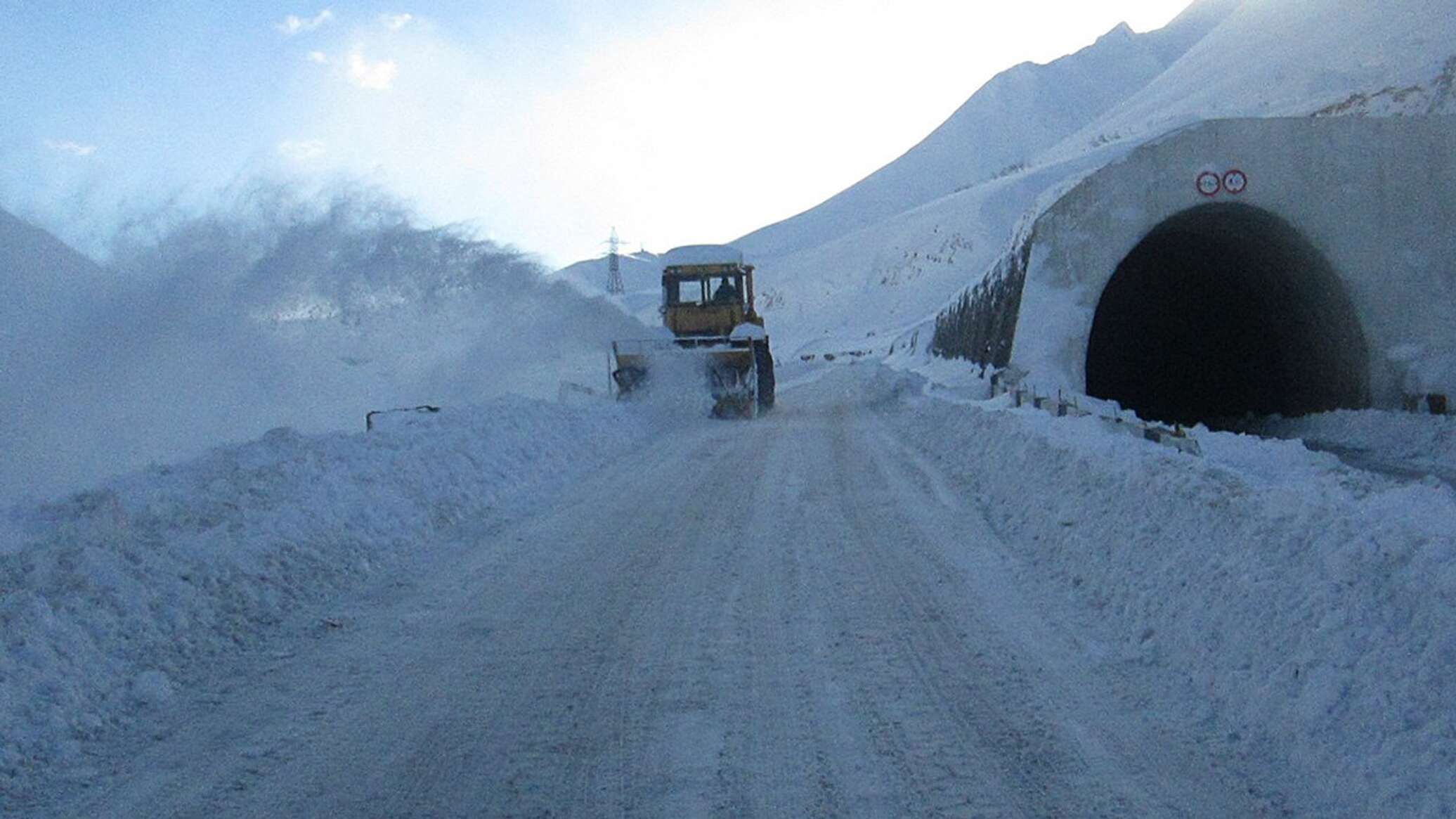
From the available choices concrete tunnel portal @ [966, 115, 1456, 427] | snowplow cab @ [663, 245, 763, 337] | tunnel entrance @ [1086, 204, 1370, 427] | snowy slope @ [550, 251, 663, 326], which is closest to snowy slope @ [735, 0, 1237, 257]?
snowy slope @ [550, 251, 663, 326]

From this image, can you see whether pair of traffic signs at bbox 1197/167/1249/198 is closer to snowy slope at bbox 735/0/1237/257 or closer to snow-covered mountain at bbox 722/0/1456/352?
snow-covered mountain at bbox 722/0/1456/352

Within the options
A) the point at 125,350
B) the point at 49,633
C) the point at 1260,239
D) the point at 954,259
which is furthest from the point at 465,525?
the point at 954,259

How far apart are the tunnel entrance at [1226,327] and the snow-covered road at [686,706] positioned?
1198cm

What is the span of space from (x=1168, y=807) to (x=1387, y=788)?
2.36 feet

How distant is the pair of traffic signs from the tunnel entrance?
1.12 feet

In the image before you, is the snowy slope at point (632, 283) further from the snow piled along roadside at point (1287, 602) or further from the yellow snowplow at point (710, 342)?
the snow piled along roadside at point (1287, 602)

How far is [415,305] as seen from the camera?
62.2 ft

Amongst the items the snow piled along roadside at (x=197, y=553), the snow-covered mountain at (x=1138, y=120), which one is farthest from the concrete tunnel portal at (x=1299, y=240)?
the snow piled along roadside at (x=197, y=553)

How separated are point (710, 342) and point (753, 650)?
17908mm

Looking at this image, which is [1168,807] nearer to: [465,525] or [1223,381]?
[465,525]

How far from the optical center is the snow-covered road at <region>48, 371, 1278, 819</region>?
13.4ft

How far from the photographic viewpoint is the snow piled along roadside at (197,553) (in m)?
5.00

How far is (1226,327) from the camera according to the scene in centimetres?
2244

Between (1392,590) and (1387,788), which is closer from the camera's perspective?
(1387,788)
